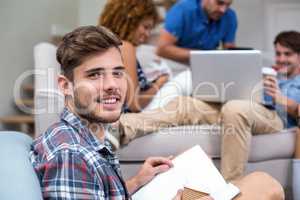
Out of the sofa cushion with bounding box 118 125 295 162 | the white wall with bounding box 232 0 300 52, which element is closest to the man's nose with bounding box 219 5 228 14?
the sofa cushion with bounding box 118 125 295 162

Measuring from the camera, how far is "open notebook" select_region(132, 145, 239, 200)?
3.60 feet

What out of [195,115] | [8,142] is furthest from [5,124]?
[8,142]

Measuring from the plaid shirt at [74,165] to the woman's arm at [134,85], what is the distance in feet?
3.28

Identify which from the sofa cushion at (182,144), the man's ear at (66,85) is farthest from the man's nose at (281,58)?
the man's ear at (66,85)

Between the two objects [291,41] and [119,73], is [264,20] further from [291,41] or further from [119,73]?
[119,73]

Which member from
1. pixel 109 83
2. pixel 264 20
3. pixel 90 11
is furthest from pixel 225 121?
pixel 90 11

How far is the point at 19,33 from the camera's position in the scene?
10.0 ft

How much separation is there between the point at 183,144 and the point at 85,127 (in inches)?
40.2

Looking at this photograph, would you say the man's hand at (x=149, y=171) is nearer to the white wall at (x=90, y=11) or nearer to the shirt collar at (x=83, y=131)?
the shirt collar at (x=83, y=131)

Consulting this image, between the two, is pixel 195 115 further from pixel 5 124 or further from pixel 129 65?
pixel 5 124

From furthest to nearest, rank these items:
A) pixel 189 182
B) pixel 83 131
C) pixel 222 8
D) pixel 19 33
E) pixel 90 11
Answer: pixel 90 11 → pixel 19 33 → pixel 222 8 → pixel 189 182 → pixel 83 131

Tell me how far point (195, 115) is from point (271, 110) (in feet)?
1.06

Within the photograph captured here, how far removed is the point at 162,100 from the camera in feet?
6.84

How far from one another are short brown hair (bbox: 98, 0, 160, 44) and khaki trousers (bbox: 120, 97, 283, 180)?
1.18ft
